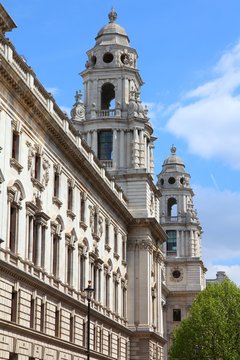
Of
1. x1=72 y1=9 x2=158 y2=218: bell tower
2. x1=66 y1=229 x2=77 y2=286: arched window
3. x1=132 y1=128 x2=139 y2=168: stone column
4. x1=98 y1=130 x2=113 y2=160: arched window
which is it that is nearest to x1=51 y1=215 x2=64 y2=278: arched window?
x1=66 y1=229 x2=77 y2=286: arched window

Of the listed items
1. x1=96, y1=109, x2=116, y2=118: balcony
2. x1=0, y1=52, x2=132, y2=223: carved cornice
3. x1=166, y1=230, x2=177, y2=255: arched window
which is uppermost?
x1=96, y1=109, x2=116, y2=118: balcony

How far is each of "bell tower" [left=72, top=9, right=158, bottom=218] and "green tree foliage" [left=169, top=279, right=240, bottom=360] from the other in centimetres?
1075

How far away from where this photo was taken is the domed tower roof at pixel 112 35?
79.8 m

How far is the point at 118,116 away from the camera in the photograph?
7706 cm

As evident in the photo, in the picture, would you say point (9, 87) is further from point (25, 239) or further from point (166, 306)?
point (166, 306)

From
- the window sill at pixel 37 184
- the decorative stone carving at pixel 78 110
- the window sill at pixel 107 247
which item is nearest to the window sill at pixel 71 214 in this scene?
the window sill at pixel 37 184

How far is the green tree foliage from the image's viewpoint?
7425cm

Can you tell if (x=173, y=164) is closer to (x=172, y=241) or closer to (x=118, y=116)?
(x=172, y=241)

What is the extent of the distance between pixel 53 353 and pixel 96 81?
3842 cm

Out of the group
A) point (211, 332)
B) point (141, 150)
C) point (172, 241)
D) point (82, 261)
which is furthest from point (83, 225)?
point (172, 241)

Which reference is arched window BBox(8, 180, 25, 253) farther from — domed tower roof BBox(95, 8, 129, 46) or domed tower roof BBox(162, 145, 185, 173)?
domed tower roof BBox(162, 145, 185, 173)

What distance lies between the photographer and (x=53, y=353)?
46.1m

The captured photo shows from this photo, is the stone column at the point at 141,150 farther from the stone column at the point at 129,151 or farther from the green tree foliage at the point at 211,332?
the green tree foliage at the point at 211,332

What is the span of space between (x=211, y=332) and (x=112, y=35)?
102ft
